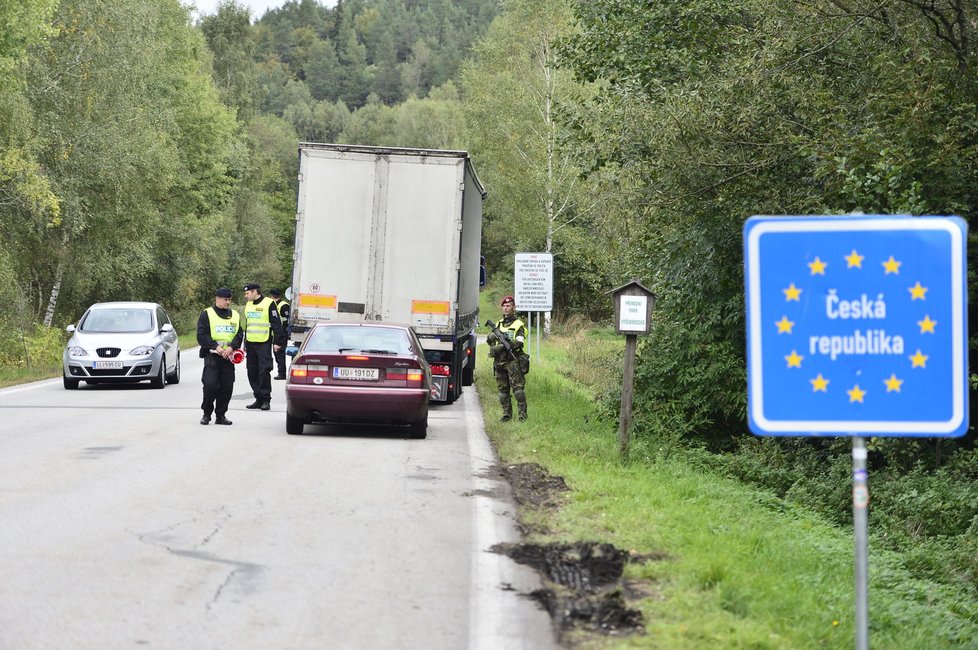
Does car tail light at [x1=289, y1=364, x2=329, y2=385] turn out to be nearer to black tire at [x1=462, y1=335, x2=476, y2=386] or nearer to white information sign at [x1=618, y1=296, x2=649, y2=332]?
white information sign at [x1=618, y1=296, x2=649, y2=332]

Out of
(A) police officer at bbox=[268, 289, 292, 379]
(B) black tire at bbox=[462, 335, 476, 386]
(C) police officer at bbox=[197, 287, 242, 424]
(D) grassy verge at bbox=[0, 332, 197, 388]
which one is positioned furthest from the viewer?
(D) grassy verge at bbox=[0, 332, 197, 388]

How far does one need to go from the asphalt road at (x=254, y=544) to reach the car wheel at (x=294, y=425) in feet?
0.87

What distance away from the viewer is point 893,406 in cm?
478

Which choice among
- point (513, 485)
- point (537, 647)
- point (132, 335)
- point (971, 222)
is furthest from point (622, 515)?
point (132, 335)

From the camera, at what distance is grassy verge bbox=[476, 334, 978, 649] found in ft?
19.7

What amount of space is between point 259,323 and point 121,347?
576 centimetres

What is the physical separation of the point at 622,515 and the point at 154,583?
11.9 feet

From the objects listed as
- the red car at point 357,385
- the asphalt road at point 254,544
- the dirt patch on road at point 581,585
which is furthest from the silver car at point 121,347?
the dirt patch on road at point 581,585

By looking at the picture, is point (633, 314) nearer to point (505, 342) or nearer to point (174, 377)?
point (505, 342)

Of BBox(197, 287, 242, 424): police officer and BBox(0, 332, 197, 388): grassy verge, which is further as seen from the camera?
BBox(0, 332, 197, 388): grassy verge

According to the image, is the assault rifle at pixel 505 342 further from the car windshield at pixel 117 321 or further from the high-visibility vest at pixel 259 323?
the car windshield at pixel 117 321

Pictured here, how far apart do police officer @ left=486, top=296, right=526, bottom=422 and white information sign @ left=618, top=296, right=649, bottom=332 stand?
325 centimetres

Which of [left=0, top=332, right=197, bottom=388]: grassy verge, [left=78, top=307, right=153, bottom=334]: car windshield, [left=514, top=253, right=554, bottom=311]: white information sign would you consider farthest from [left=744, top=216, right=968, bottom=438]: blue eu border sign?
[left=0, top=332, right=197, bottom=388]: grassy verge

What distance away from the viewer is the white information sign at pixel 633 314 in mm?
12867
